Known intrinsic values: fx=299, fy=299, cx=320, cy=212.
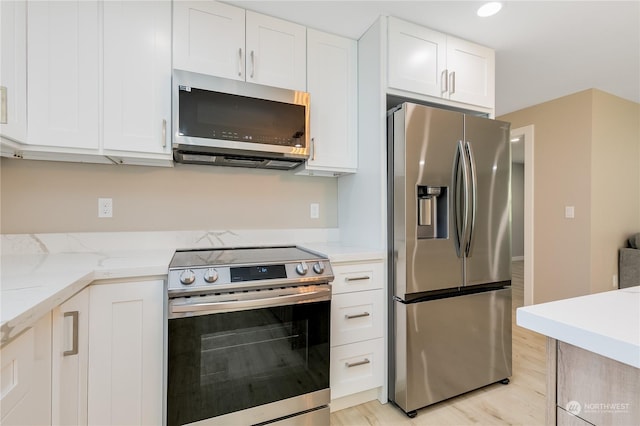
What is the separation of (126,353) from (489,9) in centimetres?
265

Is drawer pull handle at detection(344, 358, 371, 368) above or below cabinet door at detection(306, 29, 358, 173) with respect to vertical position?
below

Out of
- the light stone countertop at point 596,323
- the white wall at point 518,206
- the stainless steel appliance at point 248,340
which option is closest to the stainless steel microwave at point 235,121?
the stainless steel appliance at point 248,340

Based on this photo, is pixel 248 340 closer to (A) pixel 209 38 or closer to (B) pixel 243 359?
(B) pixel 243 359

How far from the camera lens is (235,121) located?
66.7 inches

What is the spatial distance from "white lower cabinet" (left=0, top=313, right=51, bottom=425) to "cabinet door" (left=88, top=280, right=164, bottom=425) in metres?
0.26

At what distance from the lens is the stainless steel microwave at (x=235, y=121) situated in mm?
1589

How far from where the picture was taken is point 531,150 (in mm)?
3539

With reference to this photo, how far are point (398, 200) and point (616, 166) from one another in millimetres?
3141

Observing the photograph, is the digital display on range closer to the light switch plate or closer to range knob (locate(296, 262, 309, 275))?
range knob (locate(296, 262, 309, 275))

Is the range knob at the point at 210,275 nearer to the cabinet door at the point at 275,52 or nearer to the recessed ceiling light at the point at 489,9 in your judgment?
the cabinet door at the point at 275,52

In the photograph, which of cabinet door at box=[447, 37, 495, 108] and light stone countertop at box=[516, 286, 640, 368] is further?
cabinet door at box=[447, 37, 495, 108]

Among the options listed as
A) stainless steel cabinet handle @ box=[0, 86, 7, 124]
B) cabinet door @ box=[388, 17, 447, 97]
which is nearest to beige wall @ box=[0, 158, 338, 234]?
stainless steel cabinet handle @ box=[0, 86, 7, 124]

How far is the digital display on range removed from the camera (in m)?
1.38

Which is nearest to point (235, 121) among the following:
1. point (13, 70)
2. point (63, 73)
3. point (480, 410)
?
point (63, 73)
